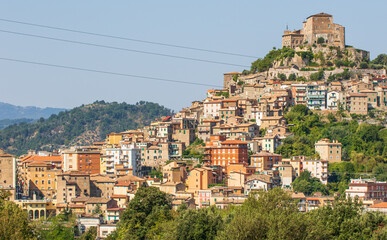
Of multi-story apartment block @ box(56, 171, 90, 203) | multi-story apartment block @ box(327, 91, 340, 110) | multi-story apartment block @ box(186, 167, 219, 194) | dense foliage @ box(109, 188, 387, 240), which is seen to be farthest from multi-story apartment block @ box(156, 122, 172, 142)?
dense foliage @ box(109, 188, 387, 240)

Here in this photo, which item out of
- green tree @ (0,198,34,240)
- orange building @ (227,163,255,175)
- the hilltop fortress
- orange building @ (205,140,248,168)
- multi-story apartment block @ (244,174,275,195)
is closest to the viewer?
Answer: green tree @ (0,198,34,240)

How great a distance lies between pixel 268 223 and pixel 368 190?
3227 cm

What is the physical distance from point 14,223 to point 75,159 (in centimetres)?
4705

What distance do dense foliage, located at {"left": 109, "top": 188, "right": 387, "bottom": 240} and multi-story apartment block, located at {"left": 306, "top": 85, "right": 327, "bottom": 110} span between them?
124ft

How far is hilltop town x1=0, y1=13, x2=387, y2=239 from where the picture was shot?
74.6 metres

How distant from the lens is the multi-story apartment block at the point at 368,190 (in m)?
72.2

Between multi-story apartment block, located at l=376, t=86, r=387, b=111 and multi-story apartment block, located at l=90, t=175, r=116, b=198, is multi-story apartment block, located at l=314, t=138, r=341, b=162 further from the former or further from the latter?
multi-story apartment block, located at l=90, t=175, r=116, b=198

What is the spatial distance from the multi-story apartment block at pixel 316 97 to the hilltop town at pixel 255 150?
12 centimetres

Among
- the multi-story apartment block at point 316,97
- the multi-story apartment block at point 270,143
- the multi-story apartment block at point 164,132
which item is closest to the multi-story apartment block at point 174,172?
the multi-story apartment block at point 164,132

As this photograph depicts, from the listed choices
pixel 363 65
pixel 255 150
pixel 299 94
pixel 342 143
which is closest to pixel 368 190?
pixel 342 143

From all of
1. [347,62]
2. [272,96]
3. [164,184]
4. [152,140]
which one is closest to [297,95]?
[272,96]

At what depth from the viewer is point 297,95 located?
95.6m

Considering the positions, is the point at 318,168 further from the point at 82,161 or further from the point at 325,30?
the point at 325,30

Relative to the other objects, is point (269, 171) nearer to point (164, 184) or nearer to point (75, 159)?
point (164, 184)
